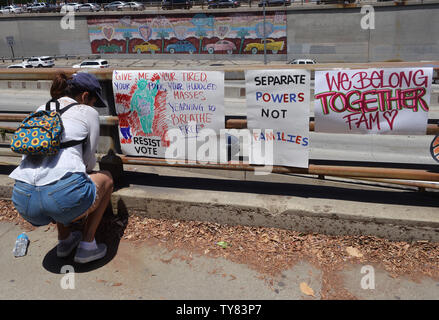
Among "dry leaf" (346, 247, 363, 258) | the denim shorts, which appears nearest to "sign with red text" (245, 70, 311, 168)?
"dry leaf" (346, 247, 363, 258)

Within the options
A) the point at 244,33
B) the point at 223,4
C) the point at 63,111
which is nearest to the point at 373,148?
the point at 63,111

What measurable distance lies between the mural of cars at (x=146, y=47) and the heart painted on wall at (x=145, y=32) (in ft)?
2.48

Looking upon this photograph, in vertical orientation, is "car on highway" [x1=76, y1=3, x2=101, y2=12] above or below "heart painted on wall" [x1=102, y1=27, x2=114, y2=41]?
above

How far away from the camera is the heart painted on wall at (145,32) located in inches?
1965

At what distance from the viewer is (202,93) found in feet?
12.4

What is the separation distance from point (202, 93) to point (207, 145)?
524mm

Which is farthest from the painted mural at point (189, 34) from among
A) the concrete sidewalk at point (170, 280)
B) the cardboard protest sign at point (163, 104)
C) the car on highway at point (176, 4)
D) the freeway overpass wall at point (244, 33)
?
the concrete sidewalk at point (170, 280)

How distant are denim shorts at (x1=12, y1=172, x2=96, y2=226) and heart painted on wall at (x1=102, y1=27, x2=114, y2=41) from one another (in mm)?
52922

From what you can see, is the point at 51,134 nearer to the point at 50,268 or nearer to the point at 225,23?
the point at 50,268

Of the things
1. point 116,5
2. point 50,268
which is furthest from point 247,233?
point 116,5

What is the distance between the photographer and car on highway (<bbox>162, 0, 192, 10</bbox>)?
164 ft

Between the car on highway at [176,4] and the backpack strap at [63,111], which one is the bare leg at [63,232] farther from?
the car on highway at [176,4]

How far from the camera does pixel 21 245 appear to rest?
3537 mm

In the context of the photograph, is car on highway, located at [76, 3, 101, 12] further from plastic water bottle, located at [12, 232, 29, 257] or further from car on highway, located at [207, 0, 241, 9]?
plastic water bottle, located at [12, 232, 29, 257]
